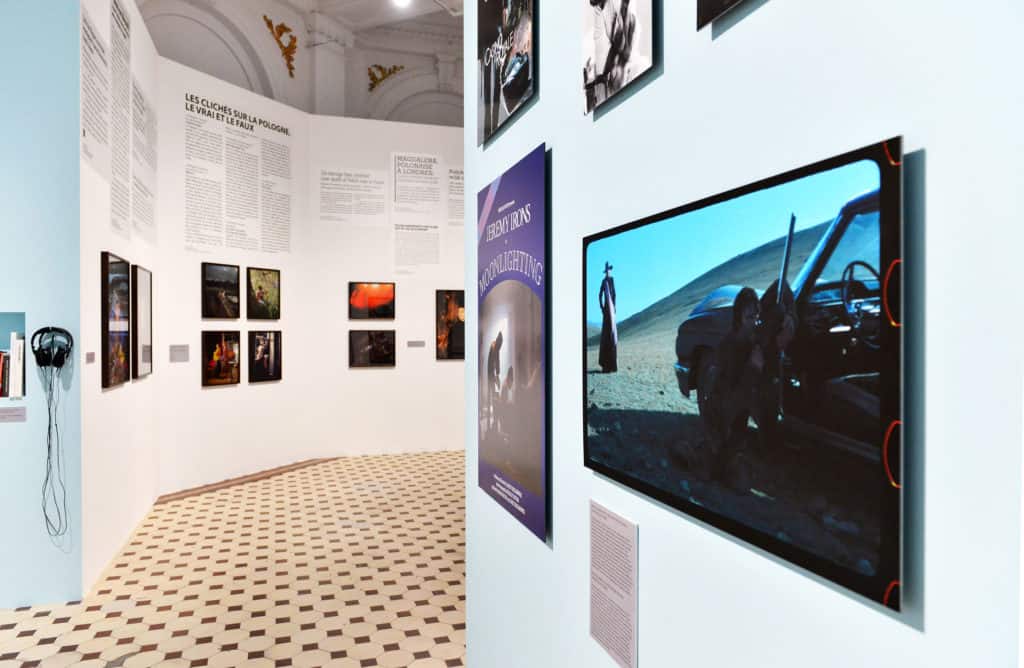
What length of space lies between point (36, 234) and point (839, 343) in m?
6.37

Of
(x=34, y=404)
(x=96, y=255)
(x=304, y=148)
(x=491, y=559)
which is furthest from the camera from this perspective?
(x=304, y=148)

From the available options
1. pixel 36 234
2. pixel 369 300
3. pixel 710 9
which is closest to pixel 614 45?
pixel 710 9

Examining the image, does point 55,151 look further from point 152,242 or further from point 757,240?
point 757,240

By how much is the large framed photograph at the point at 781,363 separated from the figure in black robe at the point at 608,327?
7cm

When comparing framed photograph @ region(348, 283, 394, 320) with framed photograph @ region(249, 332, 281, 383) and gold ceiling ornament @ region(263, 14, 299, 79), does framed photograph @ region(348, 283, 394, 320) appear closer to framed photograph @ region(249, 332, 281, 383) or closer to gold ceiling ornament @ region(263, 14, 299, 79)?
framed photograph @ region(249, 332, 281, 383)

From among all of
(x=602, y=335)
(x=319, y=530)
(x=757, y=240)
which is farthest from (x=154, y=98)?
(x=757, y=240)

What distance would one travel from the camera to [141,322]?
7891mm

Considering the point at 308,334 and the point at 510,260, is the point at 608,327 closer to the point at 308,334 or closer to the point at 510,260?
the point at 510,260

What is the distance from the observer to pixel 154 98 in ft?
28.0

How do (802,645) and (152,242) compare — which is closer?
(802,645)

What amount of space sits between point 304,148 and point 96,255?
17.8 ft

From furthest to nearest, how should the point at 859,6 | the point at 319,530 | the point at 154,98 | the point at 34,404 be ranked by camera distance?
the point at 154,98
the point at 319,530
the point at 34,404
the point at 859,6

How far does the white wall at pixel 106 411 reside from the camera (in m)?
5.89

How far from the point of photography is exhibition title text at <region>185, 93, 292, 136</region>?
924 cm
